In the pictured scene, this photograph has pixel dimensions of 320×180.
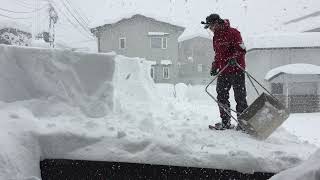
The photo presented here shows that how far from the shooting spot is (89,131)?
167 inches

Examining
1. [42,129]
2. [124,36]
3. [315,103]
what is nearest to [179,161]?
[42,129]

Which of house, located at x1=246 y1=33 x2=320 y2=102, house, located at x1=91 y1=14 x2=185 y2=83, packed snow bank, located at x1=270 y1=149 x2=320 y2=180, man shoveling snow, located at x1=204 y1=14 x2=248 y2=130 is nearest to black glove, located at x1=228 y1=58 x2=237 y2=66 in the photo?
man shoveling snow, located at x1=204 y1=14 x2=248 y2=130

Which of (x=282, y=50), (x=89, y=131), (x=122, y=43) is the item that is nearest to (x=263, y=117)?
(x=89, y=131)

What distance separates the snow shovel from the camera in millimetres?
4660

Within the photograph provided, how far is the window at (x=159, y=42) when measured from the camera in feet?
110

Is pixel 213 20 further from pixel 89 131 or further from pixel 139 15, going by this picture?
pixel 139 15

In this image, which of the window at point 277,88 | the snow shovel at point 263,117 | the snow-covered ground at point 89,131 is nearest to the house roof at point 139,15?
the window at point 277,88

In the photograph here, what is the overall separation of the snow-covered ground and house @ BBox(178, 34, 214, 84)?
38.4 meters

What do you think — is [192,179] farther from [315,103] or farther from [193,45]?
[193,45]

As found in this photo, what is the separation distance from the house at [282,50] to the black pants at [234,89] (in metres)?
21.7

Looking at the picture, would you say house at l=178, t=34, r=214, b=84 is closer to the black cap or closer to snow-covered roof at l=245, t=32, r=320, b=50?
snow-covered roof at l=245, t=32, r=320, b=50

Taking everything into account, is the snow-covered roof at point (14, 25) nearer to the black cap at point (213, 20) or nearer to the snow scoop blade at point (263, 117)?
the black cap at point (213, 20)

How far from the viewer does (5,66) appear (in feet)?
14.7

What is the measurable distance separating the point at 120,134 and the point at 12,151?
1.08 metres
